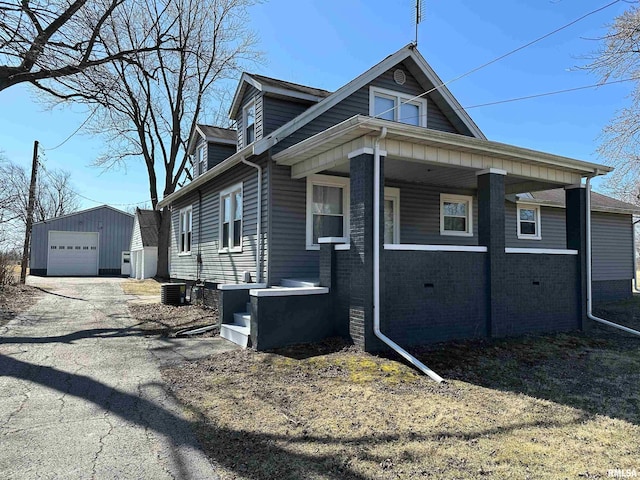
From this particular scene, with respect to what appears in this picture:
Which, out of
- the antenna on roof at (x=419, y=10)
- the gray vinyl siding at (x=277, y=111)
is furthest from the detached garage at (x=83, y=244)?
the antenna on roof at (x=419, y=10)

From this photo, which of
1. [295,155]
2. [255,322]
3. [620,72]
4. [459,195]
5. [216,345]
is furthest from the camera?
[459,195]

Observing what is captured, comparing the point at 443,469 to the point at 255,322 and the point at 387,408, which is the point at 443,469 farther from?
the point at 255,322

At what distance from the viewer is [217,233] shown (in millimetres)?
12391

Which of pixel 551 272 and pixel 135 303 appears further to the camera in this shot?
pixel 135 303

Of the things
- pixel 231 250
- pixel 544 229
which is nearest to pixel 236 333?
pixel 231 250

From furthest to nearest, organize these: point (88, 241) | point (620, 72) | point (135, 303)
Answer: point (88, 241)
point (135, 303)
point (620, 72)

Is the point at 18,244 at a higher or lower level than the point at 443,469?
higher

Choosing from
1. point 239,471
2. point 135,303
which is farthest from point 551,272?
point 135,303

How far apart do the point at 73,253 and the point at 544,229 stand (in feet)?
107

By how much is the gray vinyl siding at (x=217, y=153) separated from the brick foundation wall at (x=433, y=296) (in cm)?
886

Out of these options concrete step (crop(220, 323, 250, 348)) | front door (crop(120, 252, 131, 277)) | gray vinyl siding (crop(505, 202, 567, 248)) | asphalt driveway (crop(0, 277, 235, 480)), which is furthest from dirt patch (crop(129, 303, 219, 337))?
front door (crop(120, 252, 131, 277))

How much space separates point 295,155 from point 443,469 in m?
6.37

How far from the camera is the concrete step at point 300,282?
818 cm

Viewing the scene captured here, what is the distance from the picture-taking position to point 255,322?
7.11m
